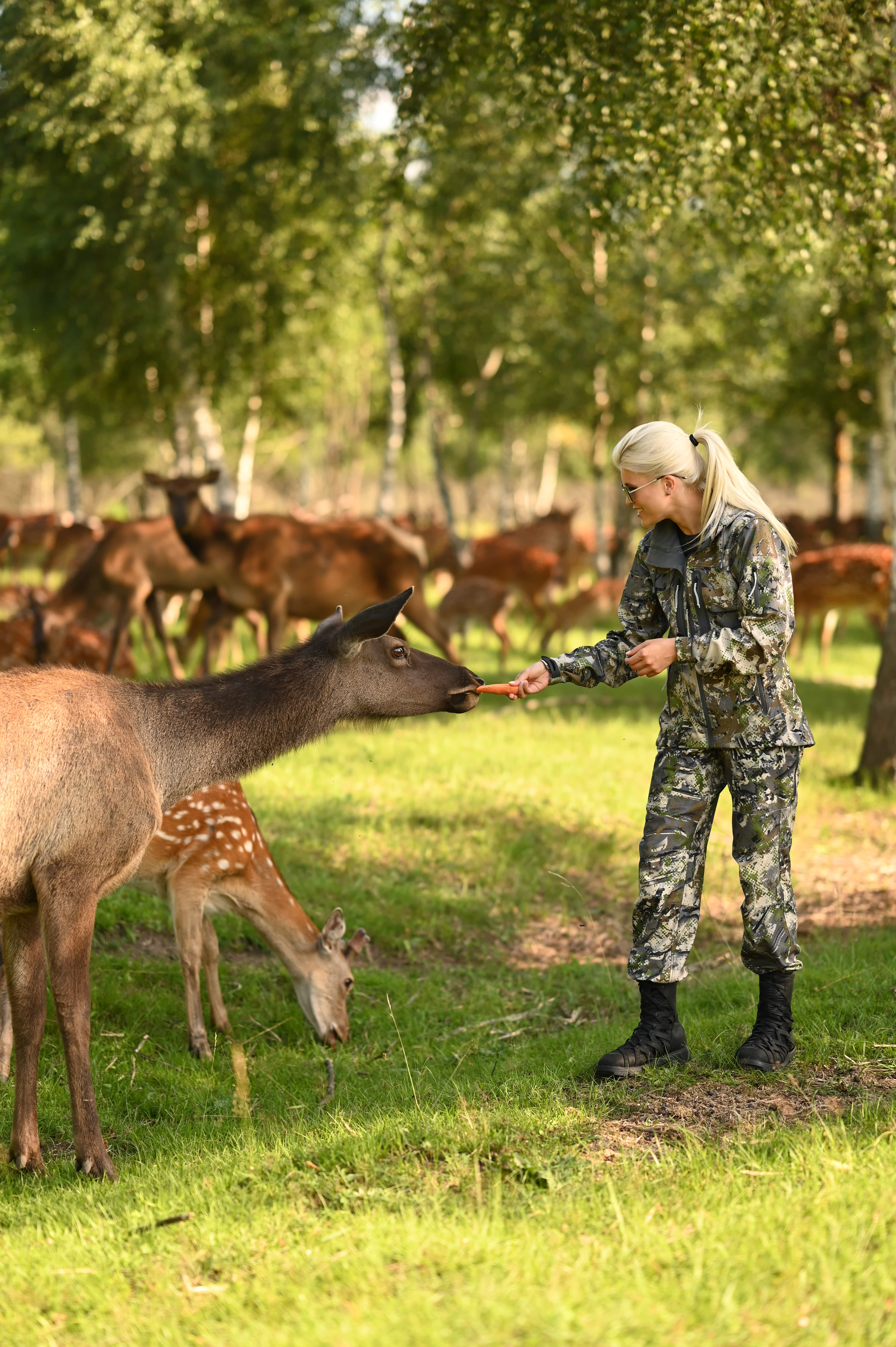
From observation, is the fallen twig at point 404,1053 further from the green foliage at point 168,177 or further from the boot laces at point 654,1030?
the green foliage at point 168,177

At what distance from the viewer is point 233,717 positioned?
5156 mm

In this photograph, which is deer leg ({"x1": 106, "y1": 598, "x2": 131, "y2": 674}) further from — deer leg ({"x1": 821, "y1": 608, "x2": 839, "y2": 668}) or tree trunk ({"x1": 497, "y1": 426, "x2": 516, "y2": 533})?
tree trunk ({"x1": 497, "y1": 426, "x2": 516, "y2": 533})

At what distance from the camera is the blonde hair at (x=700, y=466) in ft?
15.5

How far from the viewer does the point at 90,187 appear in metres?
19.5

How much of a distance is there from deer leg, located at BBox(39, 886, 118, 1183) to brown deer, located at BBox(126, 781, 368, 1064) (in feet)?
4.76

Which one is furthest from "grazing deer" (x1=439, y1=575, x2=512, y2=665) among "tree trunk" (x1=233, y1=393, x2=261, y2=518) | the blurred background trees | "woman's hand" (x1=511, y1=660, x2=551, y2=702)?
"woman's hand" (x1=511, y1=660, x2=551, y2=702)

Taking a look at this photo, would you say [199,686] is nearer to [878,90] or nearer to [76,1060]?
[76,1060]

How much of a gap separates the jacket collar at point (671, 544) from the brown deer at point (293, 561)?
362 inches

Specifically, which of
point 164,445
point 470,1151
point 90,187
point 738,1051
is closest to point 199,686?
point 470,1151

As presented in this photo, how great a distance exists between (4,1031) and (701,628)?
3.44 meters

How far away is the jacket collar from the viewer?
189 inches

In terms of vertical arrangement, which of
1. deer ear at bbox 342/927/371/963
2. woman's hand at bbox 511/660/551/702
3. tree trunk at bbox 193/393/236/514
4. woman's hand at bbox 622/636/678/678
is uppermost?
tree trunk at bbox 193/393/236/514

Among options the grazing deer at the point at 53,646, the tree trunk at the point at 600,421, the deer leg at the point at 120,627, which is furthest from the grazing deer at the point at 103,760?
the tree trunk at the point at 600,421

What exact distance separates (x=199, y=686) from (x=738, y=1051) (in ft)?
8.40
